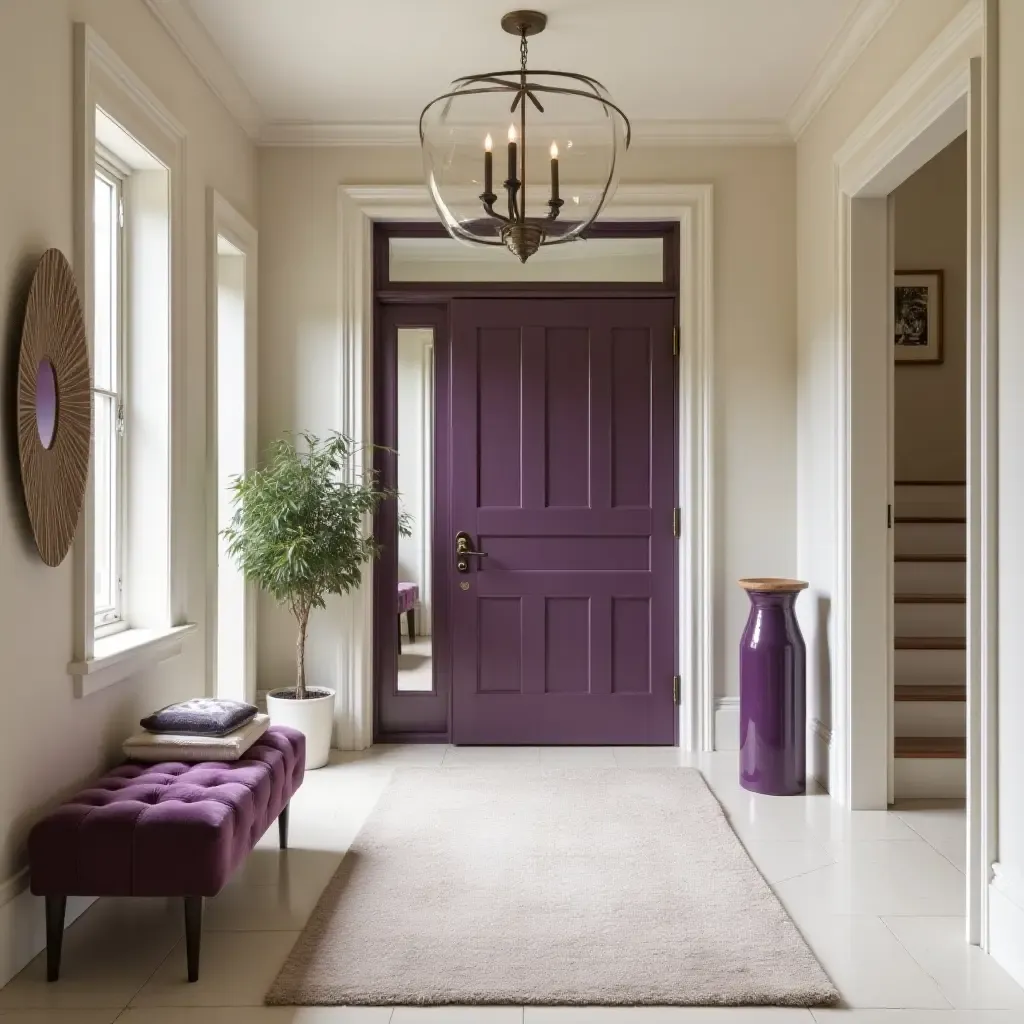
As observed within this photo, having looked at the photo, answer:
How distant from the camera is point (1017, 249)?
2.47 m

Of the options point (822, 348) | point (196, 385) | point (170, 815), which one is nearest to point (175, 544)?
point (196, 385)

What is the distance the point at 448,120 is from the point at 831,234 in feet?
6.36

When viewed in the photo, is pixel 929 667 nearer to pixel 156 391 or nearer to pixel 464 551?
pixel 464 551

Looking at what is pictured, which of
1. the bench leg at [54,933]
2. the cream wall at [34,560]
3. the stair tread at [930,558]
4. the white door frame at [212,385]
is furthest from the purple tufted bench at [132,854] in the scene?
the stair tread at [930,558]

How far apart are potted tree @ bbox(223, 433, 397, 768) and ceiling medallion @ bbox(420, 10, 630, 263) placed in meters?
1.60

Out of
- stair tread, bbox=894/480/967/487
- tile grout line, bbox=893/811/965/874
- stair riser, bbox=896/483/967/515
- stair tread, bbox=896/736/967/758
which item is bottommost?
tile grout line, bbox=893/811/965/874

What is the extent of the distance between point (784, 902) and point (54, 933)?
1.98 meters

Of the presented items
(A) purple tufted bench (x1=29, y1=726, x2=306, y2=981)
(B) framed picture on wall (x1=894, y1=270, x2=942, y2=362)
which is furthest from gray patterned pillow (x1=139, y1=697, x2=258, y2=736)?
(B) framed picture on wall (x1=894, y1=270, x2=942, y2=362)

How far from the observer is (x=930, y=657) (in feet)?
14.8

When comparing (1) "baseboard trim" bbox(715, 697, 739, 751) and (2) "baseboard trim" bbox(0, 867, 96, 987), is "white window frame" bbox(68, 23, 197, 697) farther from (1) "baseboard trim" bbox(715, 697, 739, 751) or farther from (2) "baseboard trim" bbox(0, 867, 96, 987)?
(1) "baseboard trim" bbox(715, 697, 739, 751)

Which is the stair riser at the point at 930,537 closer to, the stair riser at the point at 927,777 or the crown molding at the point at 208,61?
the stair riser at the point at 927,777

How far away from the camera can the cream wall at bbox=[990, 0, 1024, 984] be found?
245cm

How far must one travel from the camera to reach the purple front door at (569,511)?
15.8 feet

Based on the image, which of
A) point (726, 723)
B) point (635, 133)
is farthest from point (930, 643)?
point (635, 133)
